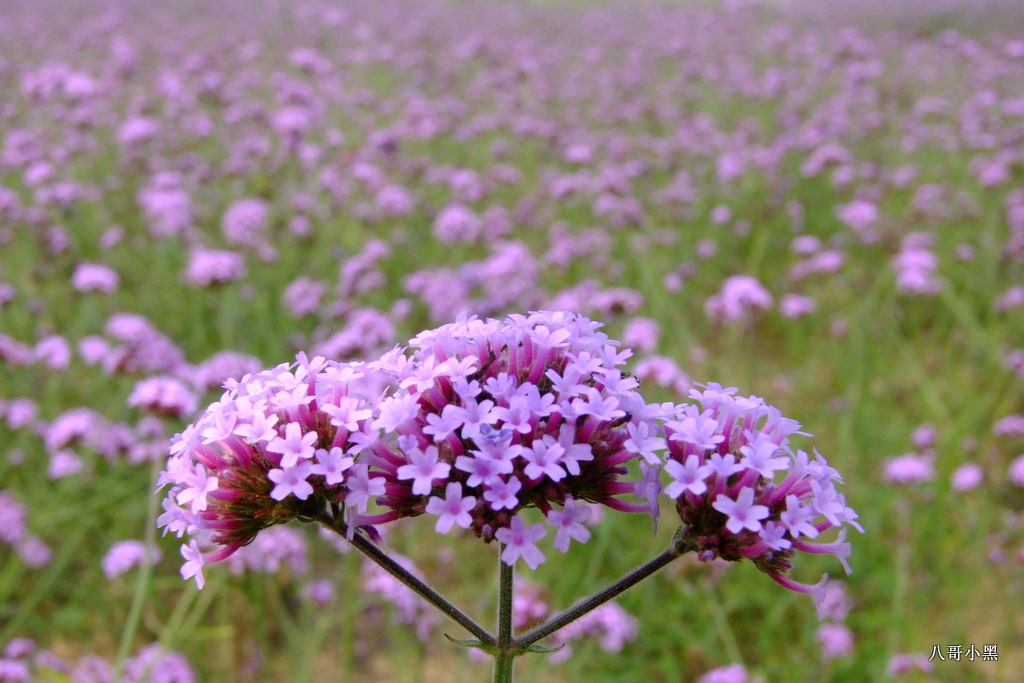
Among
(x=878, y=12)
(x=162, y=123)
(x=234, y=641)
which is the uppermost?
(x=162, y=123)

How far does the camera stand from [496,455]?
121 cm

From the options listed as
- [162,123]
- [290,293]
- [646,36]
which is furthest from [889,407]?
[646,36]

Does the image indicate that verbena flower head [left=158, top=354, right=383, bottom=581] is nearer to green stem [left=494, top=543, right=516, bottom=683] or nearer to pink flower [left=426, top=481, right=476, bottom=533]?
pink flower [left=426, top=481, right=476, bottom=533]

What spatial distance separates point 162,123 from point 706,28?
11150 millimetres

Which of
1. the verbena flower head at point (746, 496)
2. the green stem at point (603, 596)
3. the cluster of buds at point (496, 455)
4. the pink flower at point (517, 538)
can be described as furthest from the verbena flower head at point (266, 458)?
the verbena flower head at point (746, 496)

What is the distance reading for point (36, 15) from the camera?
15133mm

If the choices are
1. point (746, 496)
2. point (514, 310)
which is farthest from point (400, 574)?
point (514, 310)

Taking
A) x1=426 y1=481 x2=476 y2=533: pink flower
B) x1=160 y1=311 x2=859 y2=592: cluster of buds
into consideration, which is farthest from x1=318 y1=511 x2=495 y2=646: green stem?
x1=426 y1=481 x2=476 y2=533: pink flower

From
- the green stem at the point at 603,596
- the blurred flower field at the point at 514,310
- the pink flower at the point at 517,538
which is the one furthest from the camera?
the blurred flower field at the point at 514,310

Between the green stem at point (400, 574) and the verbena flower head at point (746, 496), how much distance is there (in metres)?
0.38

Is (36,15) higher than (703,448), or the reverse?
(703,448)

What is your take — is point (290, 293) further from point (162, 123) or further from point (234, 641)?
point (162, 123)

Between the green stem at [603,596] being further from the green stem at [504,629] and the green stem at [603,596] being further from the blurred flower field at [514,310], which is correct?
the blurred flower field at [514,310]

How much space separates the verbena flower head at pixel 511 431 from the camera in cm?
121
